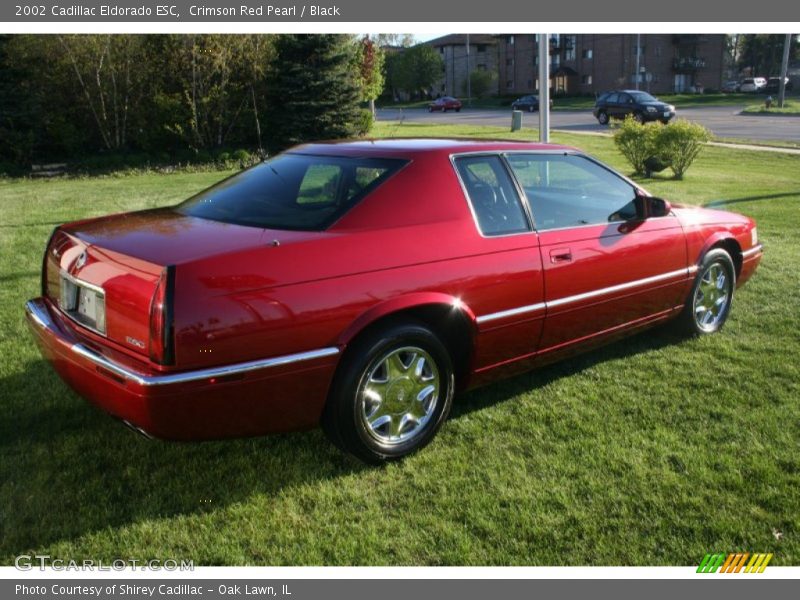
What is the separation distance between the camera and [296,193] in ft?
12.2

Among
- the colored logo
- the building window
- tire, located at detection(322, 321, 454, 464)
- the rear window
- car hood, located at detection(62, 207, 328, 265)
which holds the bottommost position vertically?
the colored logo

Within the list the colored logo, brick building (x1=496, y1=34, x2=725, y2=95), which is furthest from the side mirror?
brick building (x1=496, y1=34, x2=725, y2=95)

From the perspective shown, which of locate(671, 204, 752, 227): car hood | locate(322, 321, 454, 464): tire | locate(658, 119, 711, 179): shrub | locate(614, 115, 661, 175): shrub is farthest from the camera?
locate(614, 115, 661, 175): shrub

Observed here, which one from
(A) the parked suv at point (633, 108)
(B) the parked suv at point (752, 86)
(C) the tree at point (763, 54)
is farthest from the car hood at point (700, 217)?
(C) the tree at point (763, 54)

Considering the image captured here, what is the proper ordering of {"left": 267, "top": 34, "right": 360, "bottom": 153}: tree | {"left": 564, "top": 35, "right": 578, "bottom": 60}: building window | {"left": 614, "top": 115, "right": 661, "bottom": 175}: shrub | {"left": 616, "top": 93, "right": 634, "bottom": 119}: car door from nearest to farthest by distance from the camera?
{"left": 614, "top": 115, "right": 661, "bottom": 175}: shrub → {"left": 267, "top": 34, "right": 360, "bottom": 153}: tree → {"left": 616, "top": 93, "right": 634, "bottom": 119}: car door → {"left": 564, "top": 35, "right": 578, "bottom": 60}: building window

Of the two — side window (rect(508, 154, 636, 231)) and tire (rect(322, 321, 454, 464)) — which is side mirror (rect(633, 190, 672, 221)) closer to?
side window (rect(508, 154, 636, 231))

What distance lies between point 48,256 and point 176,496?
4.85 feet

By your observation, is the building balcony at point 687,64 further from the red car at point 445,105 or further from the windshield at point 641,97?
the windshield at point 641,97

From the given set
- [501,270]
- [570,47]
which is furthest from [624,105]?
[570,47]

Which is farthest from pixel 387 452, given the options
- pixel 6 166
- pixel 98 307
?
pixel 6 166

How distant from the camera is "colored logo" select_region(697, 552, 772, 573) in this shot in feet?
9.00

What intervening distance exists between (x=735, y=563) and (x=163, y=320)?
2402mm

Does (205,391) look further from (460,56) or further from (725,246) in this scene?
(460,56)

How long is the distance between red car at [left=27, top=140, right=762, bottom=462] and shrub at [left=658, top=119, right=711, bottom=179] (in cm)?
1125
